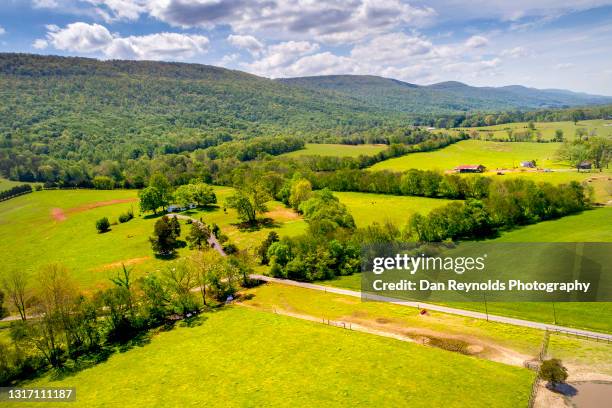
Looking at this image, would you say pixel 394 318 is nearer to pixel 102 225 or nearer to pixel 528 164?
pixel 102 225

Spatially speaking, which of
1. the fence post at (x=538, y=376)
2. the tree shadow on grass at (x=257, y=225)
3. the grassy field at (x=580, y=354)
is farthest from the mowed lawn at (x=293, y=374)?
the tree shadow on grass at (x=257, y=225)

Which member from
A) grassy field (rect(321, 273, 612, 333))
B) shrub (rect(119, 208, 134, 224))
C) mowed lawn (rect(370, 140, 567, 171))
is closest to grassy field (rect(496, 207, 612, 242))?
grassy field (rect(321, 273, 612, 333))

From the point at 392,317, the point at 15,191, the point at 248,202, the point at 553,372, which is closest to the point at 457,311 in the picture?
the point at 392,317

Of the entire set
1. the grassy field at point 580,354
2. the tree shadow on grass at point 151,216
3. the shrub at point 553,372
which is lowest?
the grassy field at point 580,354

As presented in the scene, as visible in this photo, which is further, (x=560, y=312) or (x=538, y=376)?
(x=560, y=312)

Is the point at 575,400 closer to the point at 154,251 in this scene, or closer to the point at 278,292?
the point at 278,292

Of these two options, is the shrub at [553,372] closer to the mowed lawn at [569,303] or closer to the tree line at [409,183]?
the mowed lawn at [569,303]

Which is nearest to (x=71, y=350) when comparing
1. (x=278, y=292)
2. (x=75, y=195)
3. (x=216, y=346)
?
(x=216, y=346)
